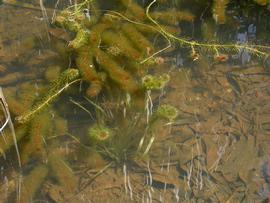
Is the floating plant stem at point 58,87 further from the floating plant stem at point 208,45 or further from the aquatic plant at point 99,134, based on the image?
the floating plant stem at point 208,45

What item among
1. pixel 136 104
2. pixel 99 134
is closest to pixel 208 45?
pixel 136 104

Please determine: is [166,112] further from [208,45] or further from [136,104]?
[208,45]

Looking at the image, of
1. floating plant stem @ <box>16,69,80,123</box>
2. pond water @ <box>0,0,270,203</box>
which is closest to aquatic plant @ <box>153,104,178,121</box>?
pond water @ <box>0,0,270,203</box>

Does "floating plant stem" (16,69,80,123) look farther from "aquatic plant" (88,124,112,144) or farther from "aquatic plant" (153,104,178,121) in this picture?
"aquatic plant" (153,104,178,121)

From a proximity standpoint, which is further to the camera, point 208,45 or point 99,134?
point 208,45

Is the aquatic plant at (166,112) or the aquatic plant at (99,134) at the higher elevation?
the aquatic plant at (166,112)

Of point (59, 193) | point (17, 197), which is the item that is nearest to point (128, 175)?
point (59, 193)

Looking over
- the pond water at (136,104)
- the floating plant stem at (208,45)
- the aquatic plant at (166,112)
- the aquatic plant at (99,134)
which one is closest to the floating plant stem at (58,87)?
the pond water at (136,104)

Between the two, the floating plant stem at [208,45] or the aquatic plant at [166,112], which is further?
the floating plant stem at [208,45]
